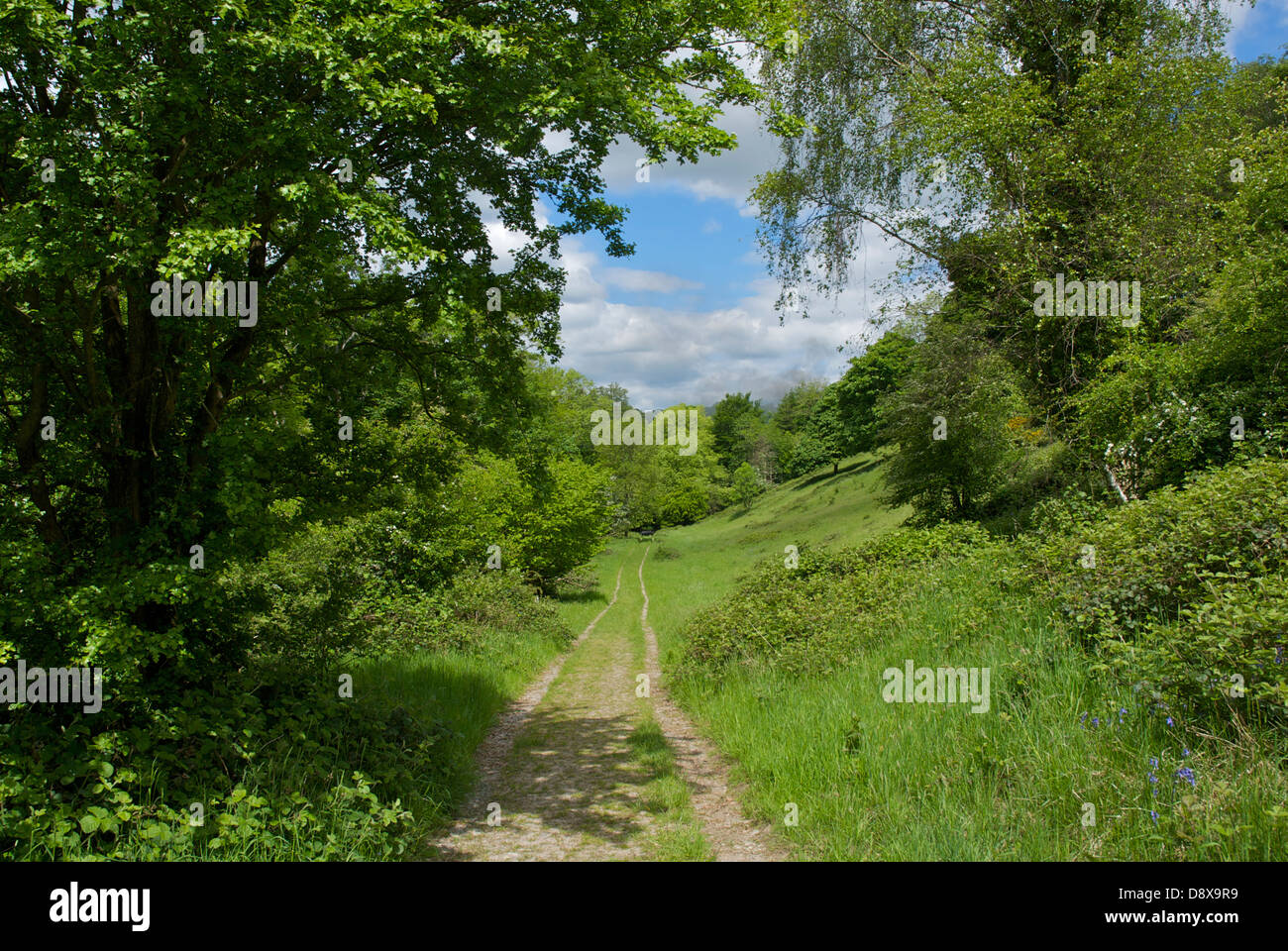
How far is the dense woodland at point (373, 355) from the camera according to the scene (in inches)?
196

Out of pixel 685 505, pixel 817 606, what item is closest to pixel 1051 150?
pixel 817 606

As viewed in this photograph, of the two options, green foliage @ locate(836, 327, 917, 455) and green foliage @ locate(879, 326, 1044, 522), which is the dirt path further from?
green foliage @ locate(836, 327, 917, 455)

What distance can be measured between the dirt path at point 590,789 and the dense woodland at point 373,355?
61cm

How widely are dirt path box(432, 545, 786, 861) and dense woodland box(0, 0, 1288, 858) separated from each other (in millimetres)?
611

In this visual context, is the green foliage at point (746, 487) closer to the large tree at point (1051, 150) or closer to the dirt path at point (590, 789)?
the large tree at point (1051, 150)

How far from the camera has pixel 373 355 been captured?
26.4 feet

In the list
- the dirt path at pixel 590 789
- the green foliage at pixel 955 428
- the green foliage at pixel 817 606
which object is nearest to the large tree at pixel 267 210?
the dirt path at pixel 590 789

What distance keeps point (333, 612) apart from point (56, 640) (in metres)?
5.11

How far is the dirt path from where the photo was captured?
5.88m

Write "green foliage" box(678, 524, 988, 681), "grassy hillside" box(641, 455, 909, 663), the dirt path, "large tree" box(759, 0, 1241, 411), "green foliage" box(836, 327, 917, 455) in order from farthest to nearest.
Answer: "green foliage" box(836, 327, 917, 455) → "grassy hillside" box(641, 455, 909, 663) → "large tree" box(759, 0, 1241, 411) → "green foliage" box(678, 524, 988, 681) → the dirt path

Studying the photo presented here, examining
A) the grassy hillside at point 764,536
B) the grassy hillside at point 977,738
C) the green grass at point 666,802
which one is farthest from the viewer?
the grassy hillside at point 764,536

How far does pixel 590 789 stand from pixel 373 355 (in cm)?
544

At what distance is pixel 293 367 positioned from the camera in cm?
731

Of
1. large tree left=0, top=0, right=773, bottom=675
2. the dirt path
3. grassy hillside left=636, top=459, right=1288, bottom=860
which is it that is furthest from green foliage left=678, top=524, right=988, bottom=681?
large tree left=0, top=0, right=773, bottom=675
